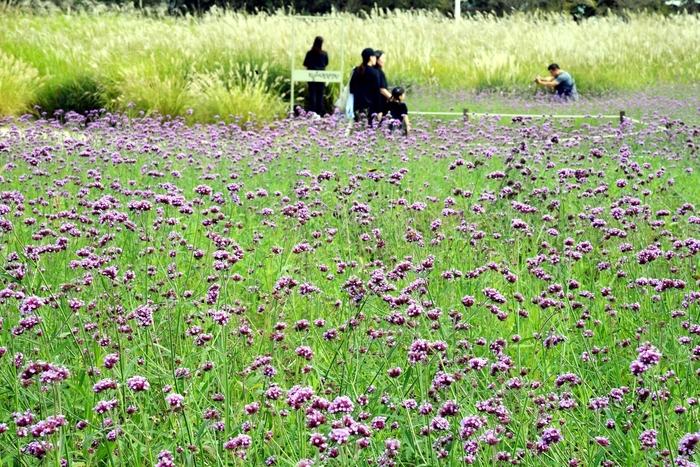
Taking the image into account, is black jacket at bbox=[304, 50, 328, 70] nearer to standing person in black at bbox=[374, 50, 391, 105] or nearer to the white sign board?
the white sign board

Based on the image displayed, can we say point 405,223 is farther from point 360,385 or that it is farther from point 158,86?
point 158,86

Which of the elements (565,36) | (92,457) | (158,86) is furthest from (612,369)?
(565,36)

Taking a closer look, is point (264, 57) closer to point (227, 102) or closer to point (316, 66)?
point (316, 66)

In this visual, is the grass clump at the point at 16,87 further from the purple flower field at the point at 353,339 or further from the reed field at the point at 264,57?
the purple flower field at the point at 353,339

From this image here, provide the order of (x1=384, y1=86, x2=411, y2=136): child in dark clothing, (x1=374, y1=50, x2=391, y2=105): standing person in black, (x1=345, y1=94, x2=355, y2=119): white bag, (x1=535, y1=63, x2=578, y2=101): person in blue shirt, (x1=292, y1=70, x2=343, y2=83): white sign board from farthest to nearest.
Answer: (x1=535, y1=63, x2=578, y2=101): person in blue shirt < (x1=292, y1=70, x2=343, y2=83): white sign board < (x1=345, y1=94, x2=355, y2=119): white bag < (x1=374, y1=50, x2=391, y2=105): standing person in black < (x1=384, y1=86, x2=411, y2=136): child in dark clothing

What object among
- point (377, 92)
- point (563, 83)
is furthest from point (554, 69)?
point (377, 92)

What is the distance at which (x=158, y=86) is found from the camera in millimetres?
14164

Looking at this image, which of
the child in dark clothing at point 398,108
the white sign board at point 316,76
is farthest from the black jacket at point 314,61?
the child in dark clothing at point 398,108

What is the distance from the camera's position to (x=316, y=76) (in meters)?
14.5

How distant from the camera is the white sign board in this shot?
14352mm

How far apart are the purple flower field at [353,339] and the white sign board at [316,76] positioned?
7.39 m

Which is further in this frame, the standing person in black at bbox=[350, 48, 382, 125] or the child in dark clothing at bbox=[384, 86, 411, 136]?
the standing person in black at bbox=[350, 48, 382, 125]

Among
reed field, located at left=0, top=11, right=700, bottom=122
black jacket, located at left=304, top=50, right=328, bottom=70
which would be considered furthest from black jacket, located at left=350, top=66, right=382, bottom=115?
black jacket, located at left=304, top=50, right=328, bottom=70

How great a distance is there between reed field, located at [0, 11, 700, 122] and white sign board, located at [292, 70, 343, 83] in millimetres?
665
